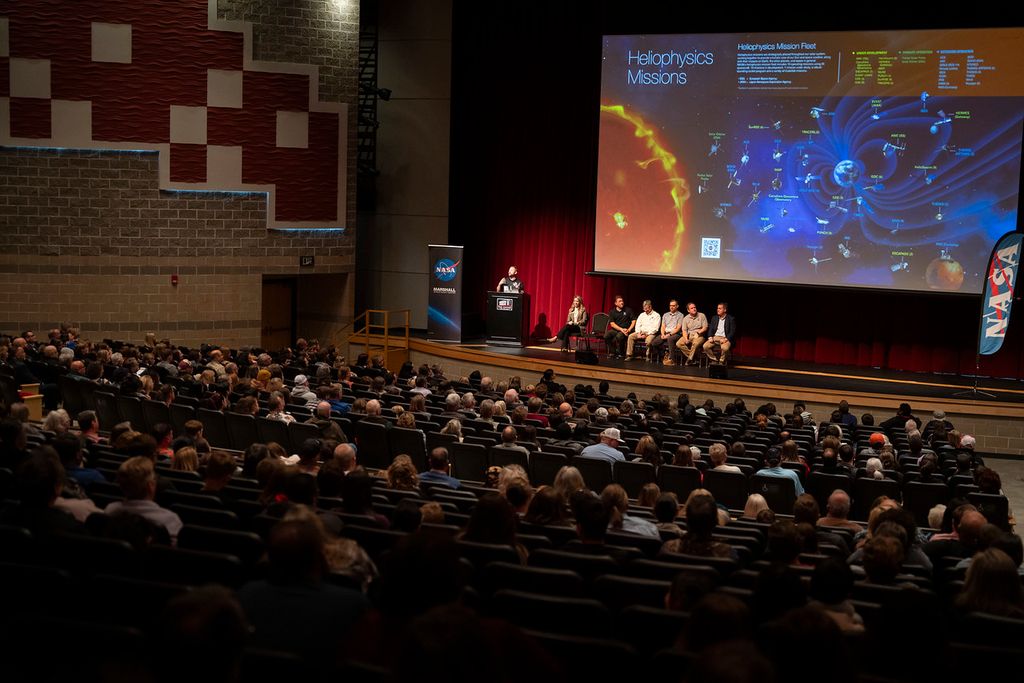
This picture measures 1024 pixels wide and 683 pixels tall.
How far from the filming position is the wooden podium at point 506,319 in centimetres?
1761

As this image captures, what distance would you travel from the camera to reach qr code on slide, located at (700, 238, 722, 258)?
1691cm

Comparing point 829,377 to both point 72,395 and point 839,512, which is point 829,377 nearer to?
point 839,512

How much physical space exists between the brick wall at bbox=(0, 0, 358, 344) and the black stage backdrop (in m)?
2.41

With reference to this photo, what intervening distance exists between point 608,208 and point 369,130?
5250 millimetres

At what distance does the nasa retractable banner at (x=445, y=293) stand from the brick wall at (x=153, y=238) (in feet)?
6.65

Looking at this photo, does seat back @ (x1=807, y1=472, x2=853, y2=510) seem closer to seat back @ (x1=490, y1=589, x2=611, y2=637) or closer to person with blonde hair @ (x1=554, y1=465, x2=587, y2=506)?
person with blonde hair @ (x1=554, y1=465, x2=587, y2=506)

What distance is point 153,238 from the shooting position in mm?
17062

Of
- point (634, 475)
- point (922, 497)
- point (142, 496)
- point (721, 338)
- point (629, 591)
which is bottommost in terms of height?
point (922, 497)

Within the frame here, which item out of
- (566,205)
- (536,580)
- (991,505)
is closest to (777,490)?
(991,505)

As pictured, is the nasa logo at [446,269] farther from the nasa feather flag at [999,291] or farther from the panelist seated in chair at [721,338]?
the nasa feather flag at [999,291]

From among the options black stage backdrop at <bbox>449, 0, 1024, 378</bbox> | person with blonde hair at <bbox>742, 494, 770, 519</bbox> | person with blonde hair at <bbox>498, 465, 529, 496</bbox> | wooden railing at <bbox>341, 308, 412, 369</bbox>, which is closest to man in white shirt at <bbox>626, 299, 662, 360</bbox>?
black stage backdrop at <bbox>449, 0, 1024, 378</bbox>

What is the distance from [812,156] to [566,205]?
4641mm

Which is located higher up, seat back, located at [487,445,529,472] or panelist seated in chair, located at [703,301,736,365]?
panelist seated in chair, located at [703,301,736,365]

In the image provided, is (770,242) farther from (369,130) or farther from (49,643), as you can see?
(49,643)
